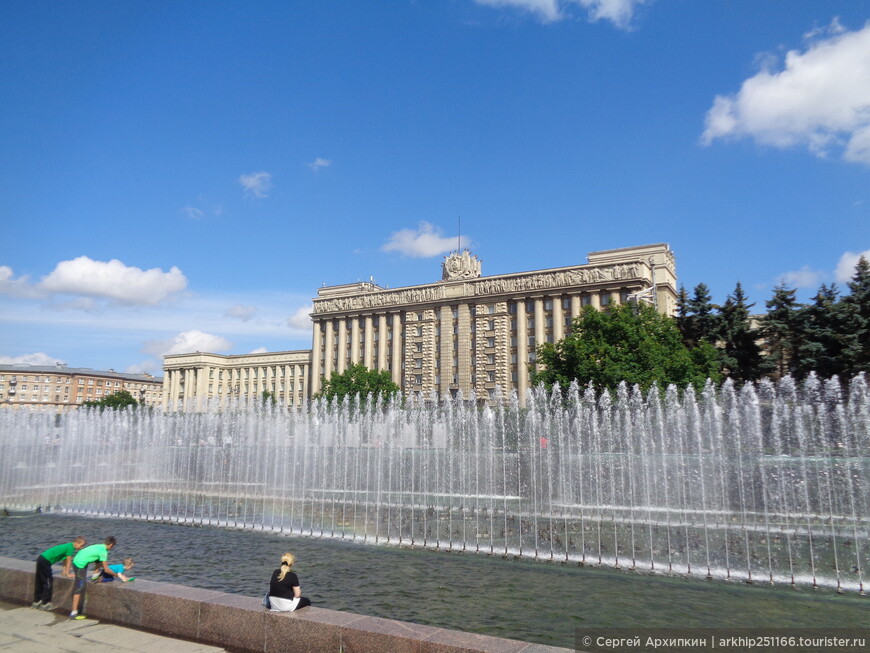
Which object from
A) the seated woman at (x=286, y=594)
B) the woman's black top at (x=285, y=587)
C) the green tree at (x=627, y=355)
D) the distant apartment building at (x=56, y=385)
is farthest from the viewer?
the distant apartment building at (x=56, y=385)

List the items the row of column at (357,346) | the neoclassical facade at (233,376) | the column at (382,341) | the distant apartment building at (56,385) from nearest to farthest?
the row of column at (357,346) → the column at (382,341) → the neoclassical facade at (233,376) → the distant apartment building at (56,385)

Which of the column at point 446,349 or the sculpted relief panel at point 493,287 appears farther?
the column at point 446,349

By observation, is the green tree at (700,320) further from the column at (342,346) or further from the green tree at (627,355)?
the column at (342,346)

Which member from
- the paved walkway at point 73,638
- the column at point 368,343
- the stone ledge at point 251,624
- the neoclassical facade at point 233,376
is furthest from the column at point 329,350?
the paved walkway at point 73,638

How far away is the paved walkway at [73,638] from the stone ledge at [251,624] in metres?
0.17

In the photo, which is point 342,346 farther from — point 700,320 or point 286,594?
point 286,594

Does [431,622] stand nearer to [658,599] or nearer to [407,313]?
[658,599]

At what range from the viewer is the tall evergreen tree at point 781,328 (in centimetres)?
3912

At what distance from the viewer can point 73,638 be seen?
734cm

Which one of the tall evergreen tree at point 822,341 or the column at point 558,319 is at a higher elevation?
the column at point 558,319

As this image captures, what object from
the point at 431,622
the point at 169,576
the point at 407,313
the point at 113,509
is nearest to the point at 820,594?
the point at 431,622

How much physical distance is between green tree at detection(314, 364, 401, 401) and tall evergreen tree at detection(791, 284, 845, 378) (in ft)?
137

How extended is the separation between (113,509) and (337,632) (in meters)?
20.0

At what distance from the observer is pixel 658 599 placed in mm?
10820
